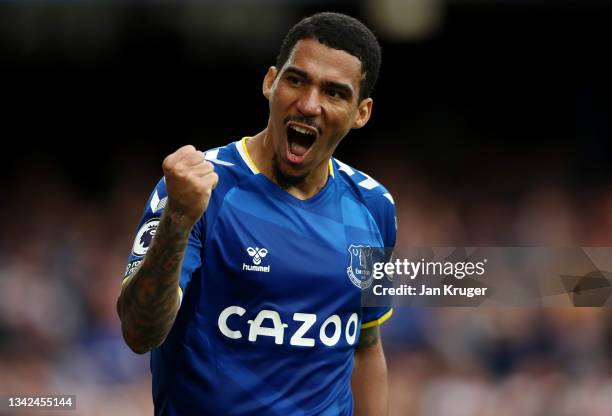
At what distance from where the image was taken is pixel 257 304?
3309 mm

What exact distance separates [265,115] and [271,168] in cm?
621

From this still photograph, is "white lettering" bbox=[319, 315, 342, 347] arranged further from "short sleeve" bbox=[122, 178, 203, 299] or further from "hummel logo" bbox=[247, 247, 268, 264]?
"short sleeve" bbox=[122, 178, 203, 299]

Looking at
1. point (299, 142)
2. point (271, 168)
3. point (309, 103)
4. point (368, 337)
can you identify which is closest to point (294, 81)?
point (309, 103)

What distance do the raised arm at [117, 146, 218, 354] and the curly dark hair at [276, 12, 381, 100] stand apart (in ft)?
2.82

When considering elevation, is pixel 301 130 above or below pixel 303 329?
above

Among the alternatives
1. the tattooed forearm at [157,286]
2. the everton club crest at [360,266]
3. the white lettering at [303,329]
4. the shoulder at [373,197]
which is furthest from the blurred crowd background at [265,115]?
the tattooed forearm at [157,286]

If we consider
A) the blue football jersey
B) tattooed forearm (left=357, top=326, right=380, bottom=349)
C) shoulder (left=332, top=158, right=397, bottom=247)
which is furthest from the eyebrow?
tattooed forearm (left=357, top=326, right=380, bottom=349)

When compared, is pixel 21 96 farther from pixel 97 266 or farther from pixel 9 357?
pixel 9 357

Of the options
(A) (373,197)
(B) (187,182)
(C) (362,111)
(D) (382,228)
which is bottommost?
(B) (187,182)

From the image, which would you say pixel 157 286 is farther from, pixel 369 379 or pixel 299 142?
pixel 369 379

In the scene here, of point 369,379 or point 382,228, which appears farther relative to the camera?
point 369,379

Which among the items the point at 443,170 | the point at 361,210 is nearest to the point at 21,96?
the point at 443,170

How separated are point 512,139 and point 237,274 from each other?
6587mm

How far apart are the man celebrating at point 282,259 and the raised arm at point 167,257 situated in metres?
0.17
